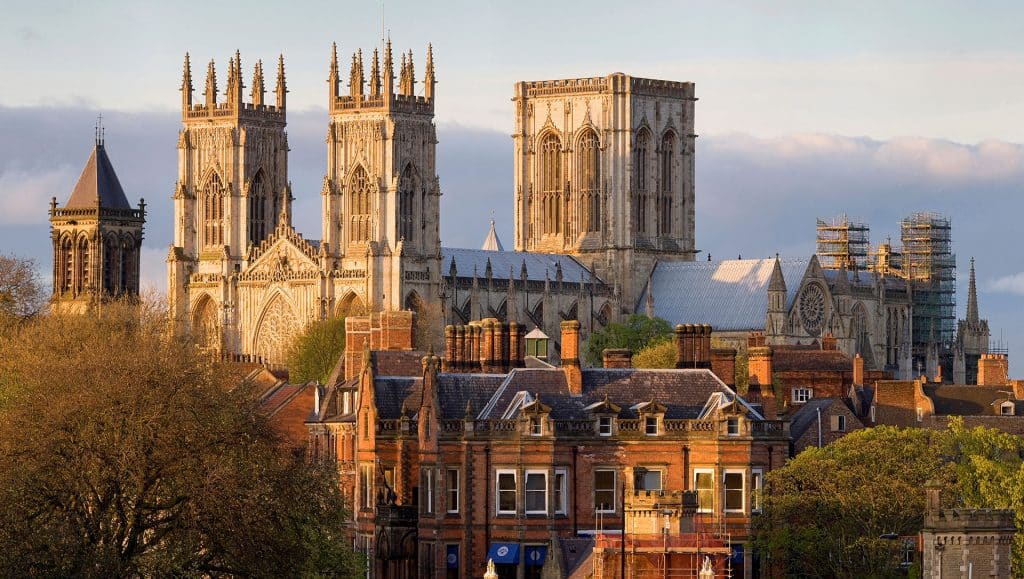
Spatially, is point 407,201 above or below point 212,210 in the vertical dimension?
above

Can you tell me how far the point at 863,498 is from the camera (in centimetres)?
7306

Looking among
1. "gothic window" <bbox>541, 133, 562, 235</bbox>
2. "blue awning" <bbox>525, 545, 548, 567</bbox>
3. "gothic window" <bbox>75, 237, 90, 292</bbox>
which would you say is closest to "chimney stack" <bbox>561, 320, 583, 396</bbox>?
"blue awning" <bbox>525, 545, 548, 567</bbox>

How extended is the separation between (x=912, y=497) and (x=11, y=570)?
24.7m

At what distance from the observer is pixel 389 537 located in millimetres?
72375

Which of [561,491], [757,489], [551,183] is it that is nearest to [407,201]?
[551,183]

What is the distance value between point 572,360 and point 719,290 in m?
100

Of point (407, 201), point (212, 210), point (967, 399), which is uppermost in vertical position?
point (407, 201)

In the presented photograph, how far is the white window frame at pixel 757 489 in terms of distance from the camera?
72000mm

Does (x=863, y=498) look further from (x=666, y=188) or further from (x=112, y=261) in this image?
(x=112, y=261)

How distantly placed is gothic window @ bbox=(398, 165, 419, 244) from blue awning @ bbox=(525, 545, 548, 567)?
3528 inches

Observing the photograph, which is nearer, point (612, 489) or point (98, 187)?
point (612, 489)

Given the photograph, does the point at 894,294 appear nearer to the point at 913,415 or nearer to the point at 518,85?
the point at 518,85

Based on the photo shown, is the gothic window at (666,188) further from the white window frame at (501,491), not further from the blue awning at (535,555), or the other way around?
the blue awning at (535,555)

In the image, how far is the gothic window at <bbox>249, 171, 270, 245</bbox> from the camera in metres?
171
